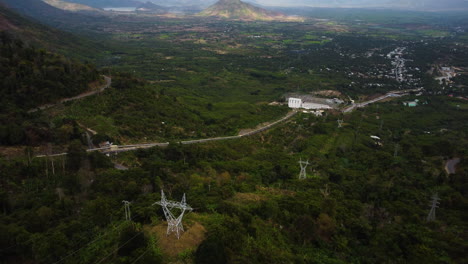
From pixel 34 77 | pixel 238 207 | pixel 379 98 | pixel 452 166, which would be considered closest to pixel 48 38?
pixel 34 77

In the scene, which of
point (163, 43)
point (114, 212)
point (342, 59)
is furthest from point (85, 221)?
point (163, 43)

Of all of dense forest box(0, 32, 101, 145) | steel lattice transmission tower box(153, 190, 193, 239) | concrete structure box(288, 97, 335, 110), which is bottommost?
concrete structure box(288, 97, 335, 110)

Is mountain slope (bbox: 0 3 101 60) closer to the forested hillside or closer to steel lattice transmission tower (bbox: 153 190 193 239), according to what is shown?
the forested hillside

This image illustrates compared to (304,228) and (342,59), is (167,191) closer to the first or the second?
(304,228)

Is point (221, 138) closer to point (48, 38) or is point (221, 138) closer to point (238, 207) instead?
point (238, 207)

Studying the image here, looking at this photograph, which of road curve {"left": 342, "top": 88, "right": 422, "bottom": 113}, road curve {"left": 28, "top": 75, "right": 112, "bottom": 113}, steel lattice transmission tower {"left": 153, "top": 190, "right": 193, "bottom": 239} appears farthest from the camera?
road curve {"left": 342, "top": 88, "right": 422, "bottom": 113}

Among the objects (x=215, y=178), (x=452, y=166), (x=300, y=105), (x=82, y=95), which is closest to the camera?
(x=215, y=178)

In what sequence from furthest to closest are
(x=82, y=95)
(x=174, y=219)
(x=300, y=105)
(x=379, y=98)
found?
(x=379, y=98) → (x=300, y=105) → (x=82, y=95) → (x=174, y=219)

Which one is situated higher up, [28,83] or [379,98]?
[28,83]

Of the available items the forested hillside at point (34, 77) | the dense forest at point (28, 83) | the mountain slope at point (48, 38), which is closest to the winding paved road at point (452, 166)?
the dense forest at point (28, 83)

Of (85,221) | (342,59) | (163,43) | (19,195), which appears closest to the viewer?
(85,221)

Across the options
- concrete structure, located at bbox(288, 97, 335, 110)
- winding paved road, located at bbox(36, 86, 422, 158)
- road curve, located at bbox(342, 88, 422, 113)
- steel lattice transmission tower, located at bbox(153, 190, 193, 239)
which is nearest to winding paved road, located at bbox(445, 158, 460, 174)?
winding paved road, located at bbox(36, 86, 422, 158)
